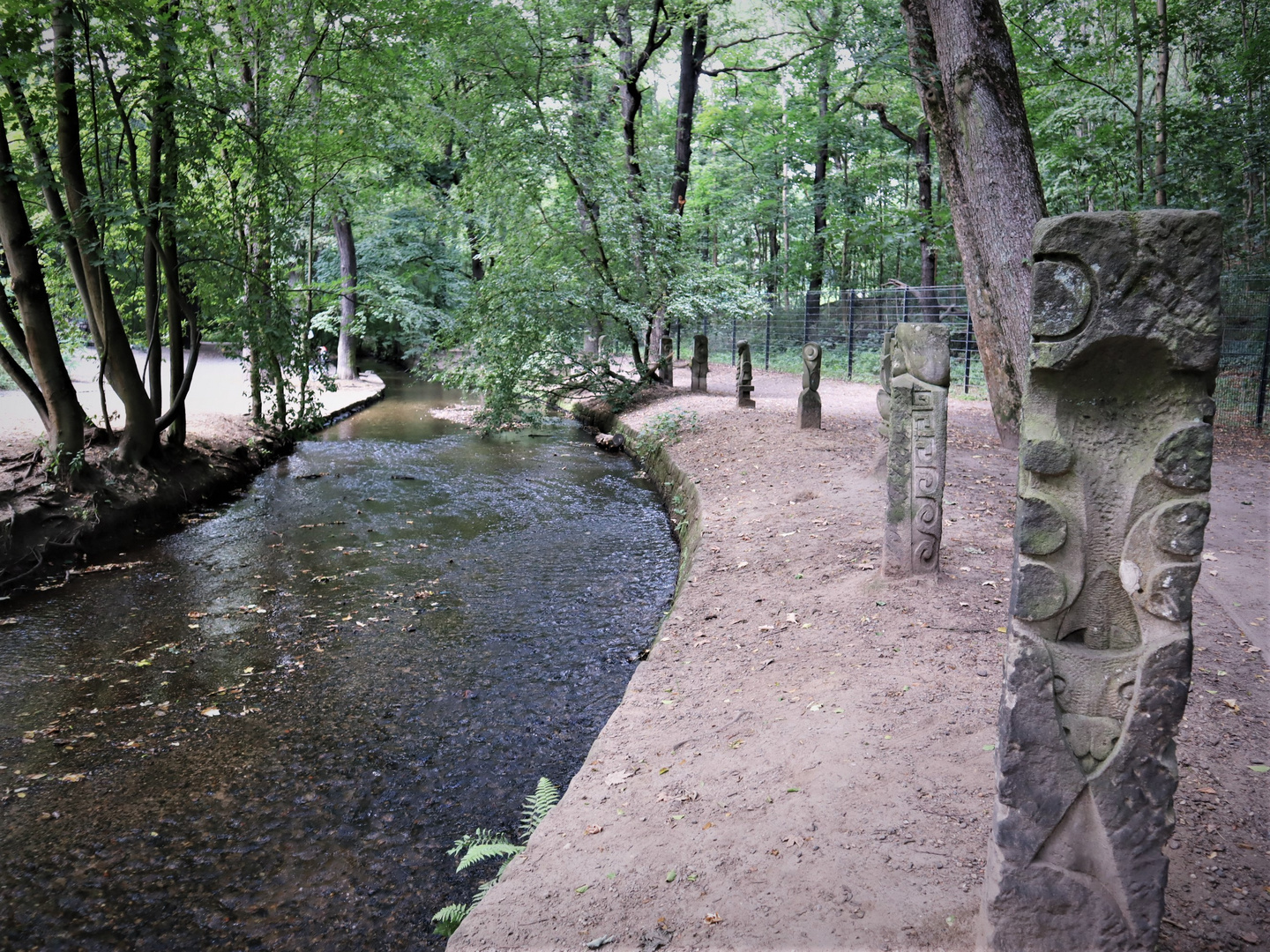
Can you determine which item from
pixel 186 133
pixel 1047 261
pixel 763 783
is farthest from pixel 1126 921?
pixel 186 133

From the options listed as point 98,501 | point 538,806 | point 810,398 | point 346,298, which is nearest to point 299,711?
point 538,806

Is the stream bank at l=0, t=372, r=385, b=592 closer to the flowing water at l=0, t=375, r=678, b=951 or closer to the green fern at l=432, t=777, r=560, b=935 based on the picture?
the flowing water at l=0, t=375, r=678, b=951

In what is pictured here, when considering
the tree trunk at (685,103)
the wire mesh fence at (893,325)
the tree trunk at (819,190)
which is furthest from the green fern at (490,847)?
the tree trunk at (819,190)

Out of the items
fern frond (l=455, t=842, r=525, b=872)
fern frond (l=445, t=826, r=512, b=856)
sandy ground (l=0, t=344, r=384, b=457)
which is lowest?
fern frond (l=445, t=826, r=512, b=856)

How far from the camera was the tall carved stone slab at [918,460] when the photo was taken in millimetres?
5609

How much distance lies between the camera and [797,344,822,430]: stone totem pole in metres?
11.6

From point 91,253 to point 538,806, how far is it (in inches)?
301

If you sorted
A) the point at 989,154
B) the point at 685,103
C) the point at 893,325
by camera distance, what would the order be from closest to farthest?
1. the point at 989,154
2. the point at 893,325
3. the point at 685,103

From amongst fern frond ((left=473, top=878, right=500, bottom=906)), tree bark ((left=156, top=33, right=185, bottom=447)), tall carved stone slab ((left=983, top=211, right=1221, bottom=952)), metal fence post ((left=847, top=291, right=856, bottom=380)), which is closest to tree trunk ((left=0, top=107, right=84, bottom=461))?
tree bark ((left=156, top=33, right=185, bottom=447))

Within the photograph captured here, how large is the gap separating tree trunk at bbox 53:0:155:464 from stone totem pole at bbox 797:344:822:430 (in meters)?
7.95

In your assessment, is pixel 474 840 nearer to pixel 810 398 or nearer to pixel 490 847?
pixel 490 847

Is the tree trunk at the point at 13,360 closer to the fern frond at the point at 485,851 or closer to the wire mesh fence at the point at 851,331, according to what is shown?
the fern frond at the point at 485,851

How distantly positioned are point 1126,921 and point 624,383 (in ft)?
48.7

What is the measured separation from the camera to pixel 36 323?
27.5 ft
